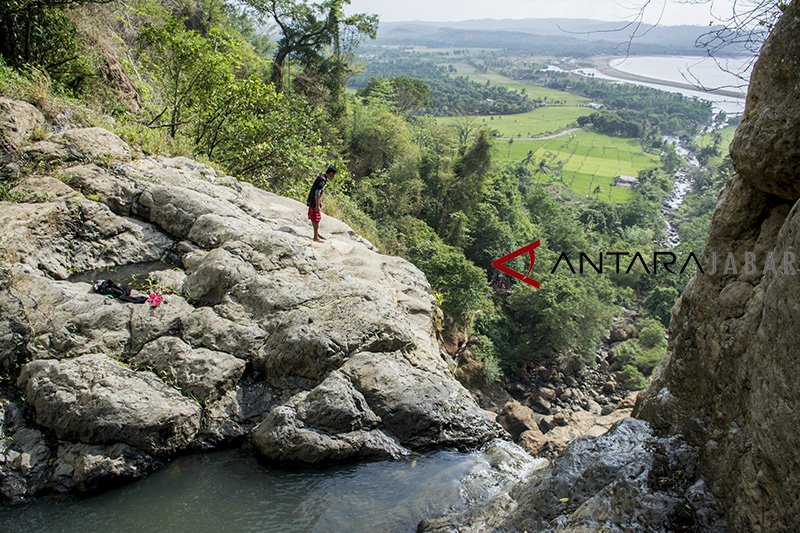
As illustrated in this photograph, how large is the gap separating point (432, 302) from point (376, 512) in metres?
5.45

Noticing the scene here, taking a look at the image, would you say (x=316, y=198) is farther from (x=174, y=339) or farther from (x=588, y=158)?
(x=588, y=158)

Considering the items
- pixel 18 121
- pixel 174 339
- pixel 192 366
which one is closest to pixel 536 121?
pixel 18 121

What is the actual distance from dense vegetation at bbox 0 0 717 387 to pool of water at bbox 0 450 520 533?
6.49 meters

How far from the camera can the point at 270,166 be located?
16.9m

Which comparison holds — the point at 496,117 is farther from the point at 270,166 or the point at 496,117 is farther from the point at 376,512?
the point at 376,512

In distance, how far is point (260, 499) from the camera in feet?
23.6

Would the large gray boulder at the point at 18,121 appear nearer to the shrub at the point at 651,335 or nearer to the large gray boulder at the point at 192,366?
the large gray boulder at the point at 192,366

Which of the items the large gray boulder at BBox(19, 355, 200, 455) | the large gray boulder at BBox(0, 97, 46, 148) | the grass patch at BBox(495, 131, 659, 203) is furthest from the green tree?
the grass patch at BBox(495, 131, 659, 203)

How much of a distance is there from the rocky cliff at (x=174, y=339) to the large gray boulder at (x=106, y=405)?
21 millimetres

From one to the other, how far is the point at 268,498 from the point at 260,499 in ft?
0.36

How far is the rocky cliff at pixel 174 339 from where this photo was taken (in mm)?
7180

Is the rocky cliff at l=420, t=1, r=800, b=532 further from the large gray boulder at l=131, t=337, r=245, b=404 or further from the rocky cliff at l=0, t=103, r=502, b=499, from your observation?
the large gray boulder at l=131, t=337, r=245, b=404

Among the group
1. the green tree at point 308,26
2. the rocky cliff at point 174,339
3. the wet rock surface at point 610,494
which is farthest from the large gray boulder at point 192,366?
the green tree at point 308,26

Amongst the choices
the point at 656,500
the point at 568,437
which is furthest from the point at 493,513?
the point at 568,437
